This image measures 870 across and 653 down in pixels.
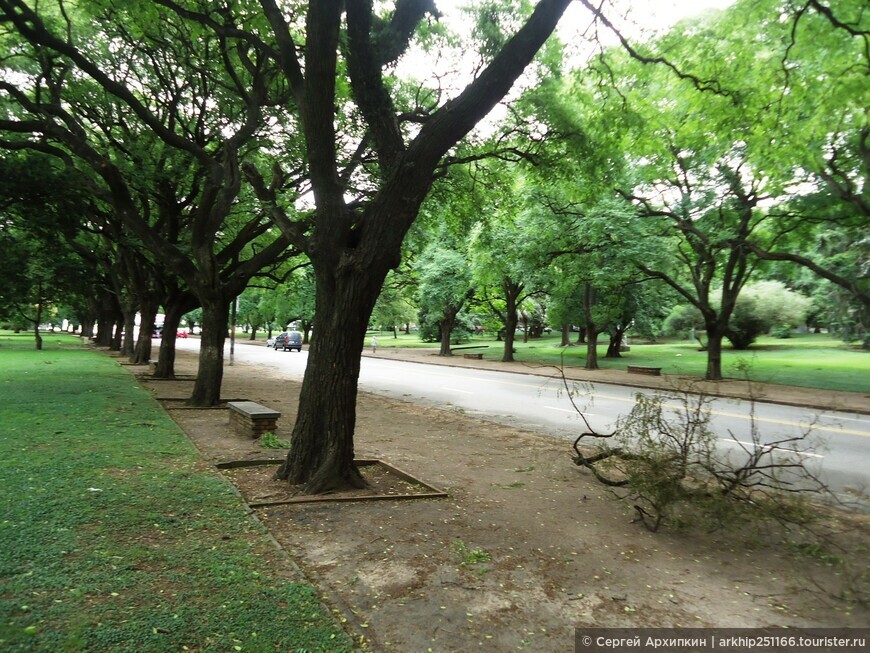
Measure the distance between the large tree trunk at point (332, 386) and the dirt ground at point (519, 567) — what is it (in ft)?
1.50

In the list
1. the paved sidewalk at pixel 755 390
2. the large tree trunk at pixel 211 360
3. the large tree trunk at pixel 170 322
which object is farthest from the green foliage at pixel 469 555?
the large tree trunk at pixel 170 322

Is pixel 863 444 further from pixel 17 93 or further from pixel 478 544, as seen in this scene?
pixel 17 93

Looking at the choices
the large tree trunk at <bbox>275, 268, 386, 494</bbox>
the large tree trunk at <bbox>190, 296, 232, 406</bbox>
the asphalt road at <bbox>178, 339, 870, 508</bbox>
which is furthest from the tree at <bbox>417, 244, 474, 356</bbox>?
the large tree trunk at <bbox>275, 268, 386, 494</bbox>

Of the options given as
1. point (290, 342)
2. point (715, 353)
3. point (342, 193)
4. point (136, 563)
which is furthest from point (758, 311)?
point (136, 563)

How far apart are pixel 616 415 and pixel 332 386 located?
28.9 feet

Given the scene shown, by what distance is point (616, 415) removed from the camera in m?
13.3

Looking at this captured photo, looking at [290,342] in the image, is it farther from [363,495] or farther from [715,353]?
[363,495]

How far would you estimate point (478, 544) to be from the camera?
16.4 ft

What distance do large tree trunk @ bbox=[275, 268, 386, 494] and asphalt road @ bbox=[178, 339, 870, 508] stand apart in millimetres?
2644

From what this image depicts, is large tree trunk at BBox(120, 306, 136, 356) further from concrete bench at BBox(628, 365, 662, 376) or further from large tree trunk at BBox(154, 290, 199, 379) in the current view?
concrete bench at BBox(628, 365, 662, 376)

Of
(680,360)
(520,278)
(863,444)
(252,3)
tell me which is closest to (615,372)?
(520,278)

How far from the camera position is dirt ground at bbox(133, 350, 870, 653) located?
366 cm

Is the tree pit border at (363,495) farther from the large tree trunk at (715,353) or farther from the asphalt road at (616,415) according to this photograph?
the large tree trunk at (715,353)

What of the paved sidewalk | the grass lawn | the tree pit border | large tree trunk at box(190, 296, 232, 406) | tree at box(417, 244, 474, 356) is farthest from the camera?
tree at box(417, 244, 474, 356)
